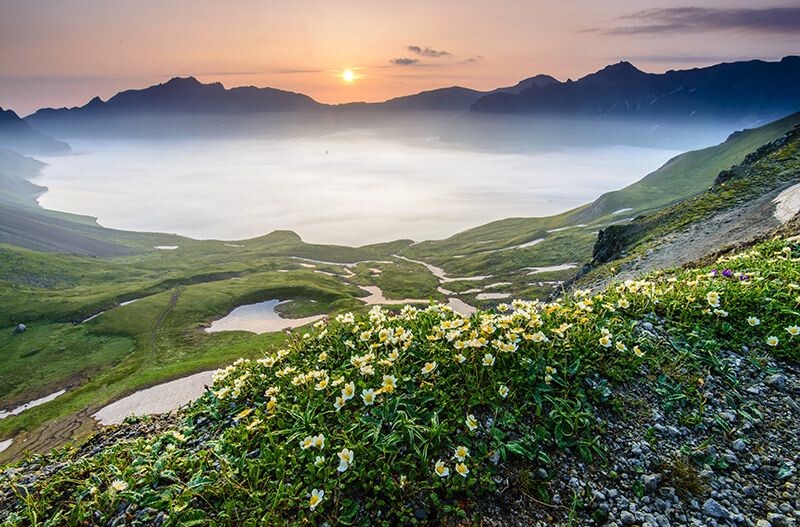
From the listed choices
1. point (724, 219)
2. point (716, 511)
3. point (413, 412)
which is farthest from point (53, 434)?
point (724, 219)

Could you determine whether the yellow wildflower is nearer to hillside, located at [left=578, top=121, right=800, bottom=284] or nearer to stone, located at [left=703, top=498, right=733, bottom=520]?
stone, located at [left=703, top=498, right=733, bottom=520]

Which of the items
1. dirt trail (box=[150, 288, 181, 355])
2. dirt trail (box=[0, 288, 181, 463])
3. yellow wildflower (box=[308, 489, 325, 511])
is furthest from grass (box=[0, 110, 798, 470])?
yellow wildflower (box=[308, 489, 325, 511])

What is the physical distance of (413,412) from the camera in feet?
23.5

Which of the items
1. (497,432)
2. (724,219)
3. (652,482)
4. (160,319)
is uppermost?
(724,219)

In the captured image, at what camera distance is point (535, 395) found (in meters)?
7.38

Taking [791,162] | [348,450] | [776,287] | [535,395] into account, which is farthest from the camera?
[791,162]

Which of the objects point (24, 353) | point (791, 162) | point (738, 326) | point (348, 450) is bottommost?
point (24, 353)

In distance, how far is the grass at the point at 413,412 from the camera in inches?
244

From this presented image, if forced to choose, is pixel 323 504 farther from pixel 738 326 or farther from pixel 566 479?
pixel 738 326

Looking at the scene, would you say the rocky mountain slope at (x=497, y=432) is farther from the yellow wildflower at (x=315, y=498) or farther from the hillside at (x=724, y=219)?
the hillside at (x=724, y=219)

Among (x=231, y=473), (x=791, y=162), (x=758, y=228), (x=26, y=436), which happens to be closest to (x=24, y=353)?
(x=26, y=436)

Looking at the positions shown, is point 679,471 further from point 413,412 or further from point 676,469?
point 413,412

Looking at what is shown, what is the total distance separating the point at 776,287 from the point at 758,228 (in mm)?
35328

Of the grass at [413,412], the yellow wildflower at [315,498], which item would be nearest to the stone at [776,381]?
the grass at [413,412]
